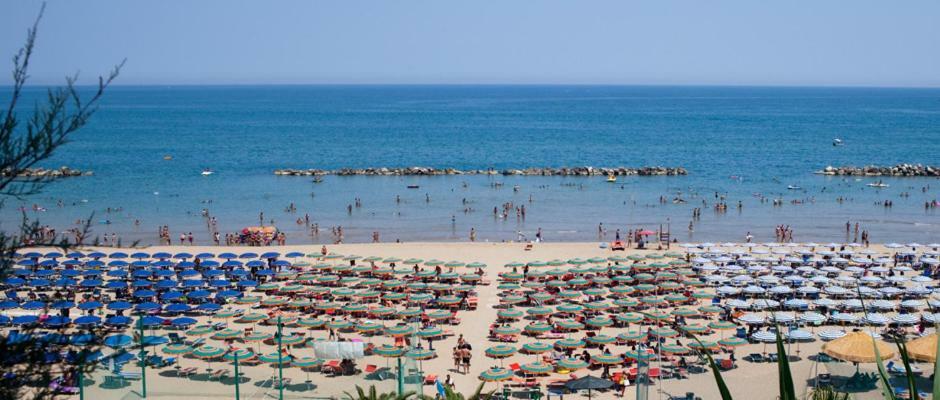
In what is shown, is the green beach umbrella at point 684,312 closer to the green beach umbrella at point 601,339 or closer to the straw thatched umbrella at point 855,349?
the green beach umbrella at point 601,339

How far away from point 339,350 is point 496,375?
4.44 meters

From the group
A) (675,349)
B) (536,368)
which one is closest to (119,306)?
(536,368)

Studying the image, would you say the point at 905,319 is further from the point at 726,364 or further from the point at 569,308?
the point at 569,308

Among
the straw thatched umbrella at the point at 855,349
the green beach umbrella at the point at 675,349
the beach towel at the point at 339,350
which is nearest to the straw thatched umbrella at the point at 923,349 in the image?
the straw thatched umbrella at the point at 855,349

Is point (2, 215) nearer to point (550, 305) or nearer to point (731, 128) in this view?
point (550, 305)

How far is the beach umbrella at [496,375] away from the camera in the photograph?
19.0 metres

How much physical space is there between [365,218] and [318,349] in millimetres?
32149

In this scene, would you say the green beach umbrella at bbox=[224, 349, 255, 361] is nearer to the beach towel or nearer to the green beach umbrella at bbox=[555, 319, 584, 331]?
the beach towel

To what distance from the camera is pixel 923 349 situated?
1822 cm

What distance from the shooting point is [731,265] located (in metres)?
30.5

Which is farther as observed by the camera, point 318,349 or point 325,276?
point 325,276

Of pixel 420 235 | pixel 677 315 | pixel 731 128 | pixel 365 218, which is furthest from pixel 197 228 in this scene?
pixel 731 128

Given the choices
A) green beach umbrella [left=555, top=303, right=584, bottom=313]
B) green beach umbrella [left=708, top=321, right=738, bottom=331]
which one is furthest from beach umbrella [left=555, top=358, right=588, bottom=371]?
green beach umbrella [left=708, top=321, right=738, bottom=331]

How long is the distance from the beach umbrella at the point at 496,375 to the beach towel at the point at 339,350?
160 inches
